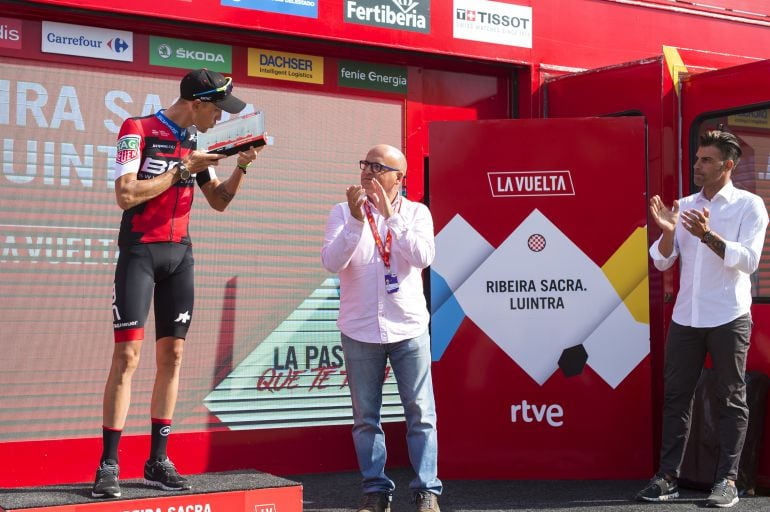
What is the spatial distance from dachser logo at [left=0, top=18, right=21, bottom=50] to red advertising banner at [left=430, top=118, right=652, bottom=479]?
2147 millimetres

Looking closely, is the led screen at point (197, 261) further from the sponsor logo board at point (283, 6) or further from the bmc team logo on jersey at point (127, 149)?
the bmc team logo on jersey at point (127, 149)

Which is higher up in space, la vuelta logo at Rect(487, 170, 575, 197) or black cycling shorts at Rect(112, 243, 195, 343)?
la vuelta logo at Rect(487, 170, 575, 197)

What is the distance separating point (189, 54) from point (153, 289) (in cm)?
168

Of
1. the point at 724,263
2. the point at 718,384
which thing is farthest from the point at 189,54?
the point at 718,384

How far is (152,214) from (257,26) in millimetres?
1676

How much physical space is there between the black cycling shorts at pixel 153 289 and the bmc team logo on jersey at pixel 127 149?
13.5 inches

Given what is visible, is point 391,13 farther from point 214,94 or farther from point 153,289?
point 153,289

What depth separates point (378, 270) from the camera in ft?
13.8

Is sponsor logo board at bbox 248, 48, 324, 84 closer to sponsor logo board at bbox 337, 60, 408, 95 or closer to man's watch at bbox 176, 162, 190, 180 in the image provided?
sponsor logo board at bbox 337, 60, 408, 95

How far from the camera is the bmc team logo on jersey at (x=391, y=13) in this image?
547 centimetres

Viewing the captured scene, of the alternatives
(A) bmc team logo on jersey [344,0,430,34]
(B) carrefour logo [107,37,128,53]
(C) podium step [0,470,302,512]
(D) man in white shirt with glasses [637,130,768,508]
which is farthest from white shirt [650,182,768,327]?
(B) carrefour logo [107,37,128,53]

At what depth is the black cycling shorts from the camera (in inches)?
151

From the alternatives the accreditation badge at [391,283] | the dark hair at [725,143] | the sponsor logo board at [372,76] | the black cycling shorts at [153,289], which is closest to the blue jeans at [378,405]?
the accreditation badge at [391,283]

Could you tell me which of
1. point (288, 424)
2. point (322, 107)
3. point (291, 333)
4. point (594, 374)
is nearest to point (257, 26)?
point (322, 107)
